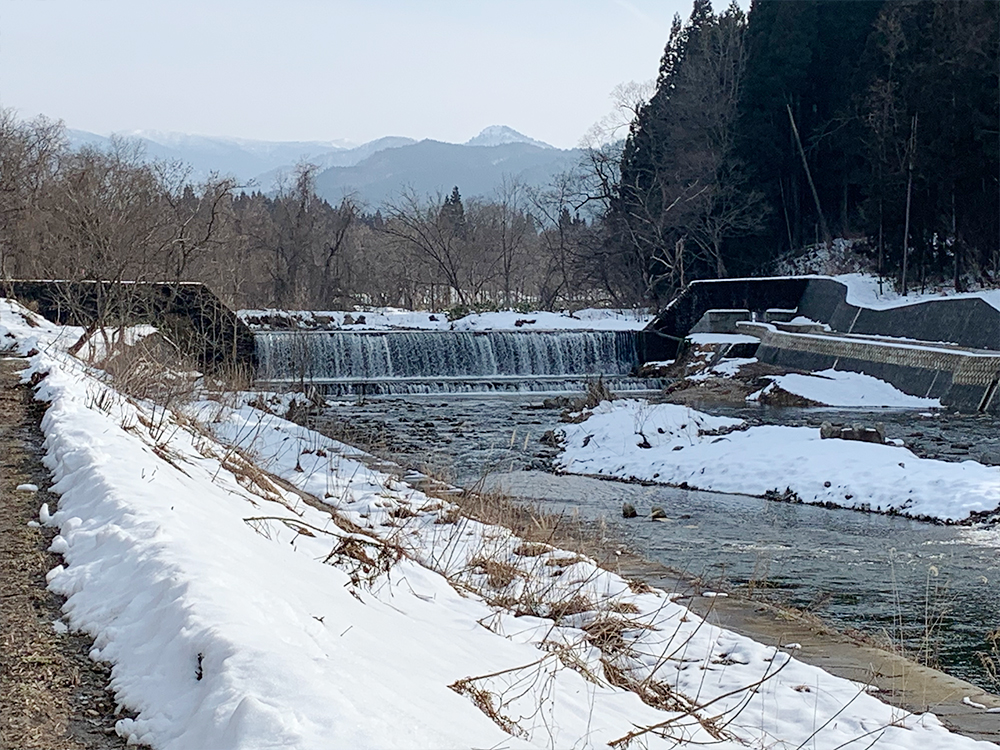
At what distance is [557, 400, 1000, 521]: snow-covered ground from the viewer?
11445mm

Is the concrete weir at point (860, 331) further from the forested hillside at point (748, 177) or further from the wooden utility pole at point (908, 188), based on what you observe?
the forested hillside at point (748, 177)

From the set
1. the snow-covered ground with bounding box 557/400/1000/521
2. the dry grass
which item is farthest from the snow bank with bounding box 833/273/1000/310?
the dry grass

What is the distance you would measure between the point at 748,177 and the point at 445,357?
14.4 metres

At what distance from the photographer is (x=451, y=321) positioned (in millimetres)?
31766

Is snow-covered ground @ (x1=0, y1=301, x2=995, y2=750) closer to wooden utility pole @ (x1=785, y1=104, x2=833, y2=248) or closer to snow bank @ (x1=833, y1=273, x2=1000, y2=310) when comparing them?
snow bank @ (x1=833, y1=273, x2=1000, y2=310)

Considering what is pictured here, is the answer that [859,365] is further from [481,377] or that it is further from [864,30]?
[864,30]

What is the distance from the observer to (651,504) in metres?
11.9

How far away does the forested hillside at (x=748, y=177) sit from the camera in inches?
958

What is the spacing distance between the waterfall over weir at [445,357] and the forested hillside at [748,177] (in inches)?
86.5

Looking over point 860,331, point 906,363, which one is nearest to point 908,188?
A: point 860,331

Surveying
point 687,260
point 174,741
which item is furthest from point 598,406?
point 687,260

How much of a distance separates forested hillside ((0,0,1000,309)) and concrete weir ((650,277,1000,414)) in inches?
92.3

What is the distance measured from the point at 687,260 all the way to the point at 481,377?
13416mm

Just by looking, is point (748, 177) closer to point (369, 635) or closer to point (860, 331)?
point (860, 331)
